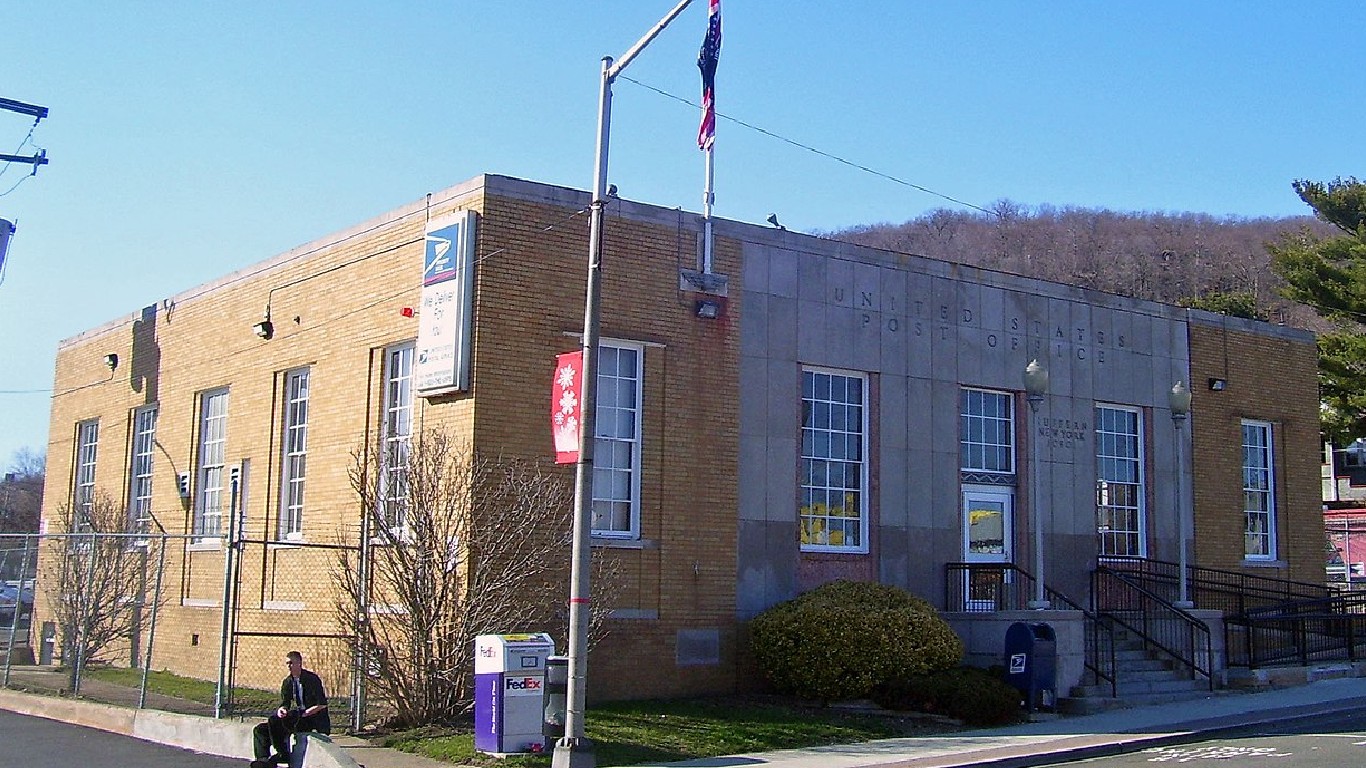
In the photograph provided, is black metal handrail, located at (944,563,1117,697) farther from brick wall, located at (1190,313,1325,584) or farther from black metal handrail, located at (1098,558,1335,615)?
brick wall, located at (1190,313,1325,584)

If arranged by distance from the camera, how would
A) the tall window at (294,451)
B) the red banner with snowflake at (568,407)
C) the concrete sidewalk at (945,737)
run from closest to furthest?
the red banner with snowflake at (568,407) → the concrete sidewalk at (945,737) → the tall window at (294,451)

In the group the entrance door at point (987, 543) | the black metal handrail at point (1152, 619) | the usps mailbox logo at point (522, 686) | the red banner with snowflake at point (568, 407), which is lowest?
the usps mailbox logo at point (522, 686)

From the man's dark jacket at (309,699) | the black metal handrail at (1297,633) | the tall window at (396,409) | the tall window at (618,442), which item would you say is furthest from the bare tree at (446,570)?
the black metal handrail at (1297,633)

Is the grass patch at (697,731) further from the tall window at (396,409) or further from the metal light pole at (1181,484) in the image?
the metal light pole at (1181,484)

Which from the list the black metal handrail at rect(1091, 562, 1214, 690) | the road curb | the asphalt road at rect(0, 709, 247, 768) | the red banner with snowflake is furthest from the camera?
the black metal handrail at rect(1091, 562, 1214, 690)

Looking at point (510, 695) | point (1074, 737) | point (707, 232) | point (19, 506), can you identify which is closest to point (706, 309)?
point (707, 232)

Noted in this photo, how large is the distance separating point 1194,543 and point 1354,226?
1140 inches

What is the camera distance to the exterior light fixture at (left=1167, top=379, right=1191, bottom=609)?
2331cm

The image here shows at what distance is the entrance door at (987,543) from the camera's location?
22438 millimetres

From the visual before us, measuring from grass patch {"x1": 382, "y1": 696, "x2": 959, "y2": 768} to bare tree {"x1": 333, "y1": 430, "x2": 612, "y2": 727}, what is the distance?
2.44ft

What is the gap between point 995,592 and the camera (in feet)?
73.7

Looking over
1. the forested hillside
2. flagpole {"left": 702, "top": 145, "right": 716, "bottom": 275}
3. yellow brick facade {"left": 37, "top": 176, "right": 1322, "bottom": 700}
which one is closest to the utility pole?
yellow brick facade {"left": 37, "top": 176, "right": 1322, "bottom": 700}

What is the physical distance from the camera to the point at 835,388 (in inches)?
858

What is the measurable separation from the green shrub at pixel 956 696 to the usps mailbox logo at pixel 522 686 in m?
5.69
